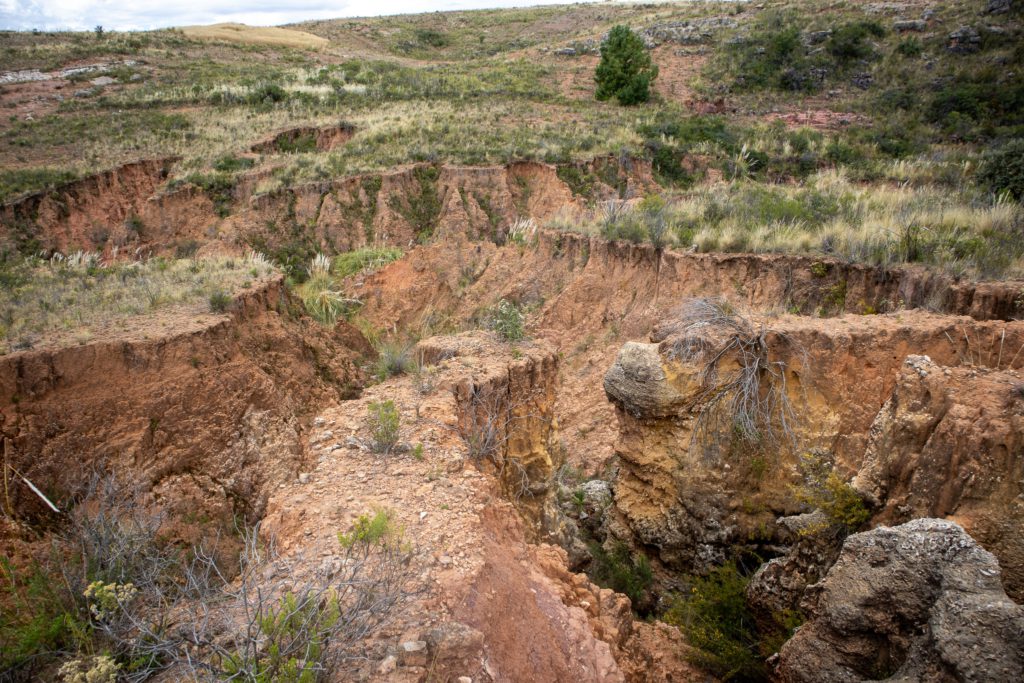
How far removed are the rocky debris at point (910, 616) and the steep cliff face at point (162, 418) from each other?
4994 mm

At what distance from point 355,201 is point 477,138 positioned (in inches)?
233

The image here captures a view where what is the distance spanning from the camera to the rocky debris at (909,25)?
1248 inches

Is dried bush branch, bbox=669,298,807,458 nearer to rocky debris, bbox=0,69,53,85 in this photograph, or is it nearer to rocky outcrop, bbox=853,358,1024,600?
rocky outcrop, bbox=853,358,1024,600

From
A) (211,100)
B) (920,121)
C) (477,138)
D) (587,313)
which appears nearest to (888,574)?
(587,313)

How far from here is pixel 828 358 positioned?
24.4 ft

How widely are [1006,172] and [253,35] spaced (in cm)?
5636

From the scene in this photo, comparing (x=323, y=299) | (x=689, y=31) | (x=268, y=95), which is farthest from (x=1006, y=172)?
(x=689, y=31)

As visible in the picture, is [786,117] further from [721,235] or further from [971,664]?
[971,664]

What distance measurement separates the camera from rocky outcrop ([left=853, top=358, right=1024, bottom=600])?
5.21 metres

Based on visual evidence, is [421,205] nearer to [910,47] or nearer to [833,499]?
[833,499]

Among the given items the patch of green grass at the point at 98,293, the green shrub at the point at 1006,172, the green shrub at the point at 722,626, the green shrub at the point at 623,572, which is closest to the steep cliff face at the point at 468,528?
the green shrub at the point at 722,626

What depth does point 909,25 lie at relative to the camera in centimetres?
3206

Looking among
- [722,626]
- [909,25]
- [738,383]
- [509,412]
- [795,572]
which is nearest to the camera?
[795,572]

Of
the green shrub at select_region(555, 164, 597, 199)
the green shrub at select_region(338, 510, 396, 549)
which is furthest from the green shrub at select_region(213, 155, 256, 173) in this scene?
the green shrub at select_region(338, 510, 396, 549)
